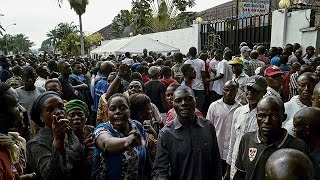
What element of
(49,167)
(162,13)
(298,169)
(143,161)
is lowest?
(143,161)

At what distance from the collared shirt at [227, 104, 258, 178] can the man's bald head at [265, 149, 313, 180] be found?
184 centimetres

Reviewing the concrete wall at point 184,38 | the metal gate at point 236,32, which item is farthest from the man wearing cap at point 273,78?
the concrete wall at point 184,38

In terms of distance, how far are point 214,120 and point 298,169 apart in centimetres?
288

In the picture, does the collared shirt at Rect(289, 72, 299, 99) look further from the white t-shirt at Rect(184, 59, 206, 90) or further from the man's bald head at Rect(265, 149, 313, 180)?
the man's bald head at Rect(265, 149, 313, 180)

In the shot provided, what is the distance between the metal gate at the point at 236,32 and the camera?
13.4 meters

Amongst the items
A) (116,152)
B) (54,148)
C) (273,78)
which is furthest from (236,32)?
(54,148)

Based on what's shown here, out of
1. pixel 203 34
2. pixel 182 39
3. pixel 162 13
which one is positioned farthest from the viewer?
pixel 162 13

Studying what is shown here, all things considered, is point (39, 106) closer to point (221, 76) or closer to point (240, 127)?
point (240, 127)

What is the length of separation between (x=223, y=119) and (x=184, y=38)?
607 inches

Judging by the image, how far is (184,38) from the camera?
19438 mm

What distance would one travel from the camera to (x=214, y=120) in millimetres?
4477

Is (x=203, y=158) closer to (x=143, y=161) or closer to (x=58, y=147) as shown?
(x=143, y=161)

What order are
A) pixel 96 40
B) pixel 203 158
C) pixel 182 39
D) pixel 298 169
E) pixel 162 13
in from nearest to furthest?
1. pixel 298 169
2. pixel 203 158
3. pixel 182 39
4. pixel 162 13
5. pixel 96 40

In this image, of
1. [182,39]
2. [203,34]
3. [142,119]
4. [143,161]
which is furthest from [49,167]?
[182,39]
